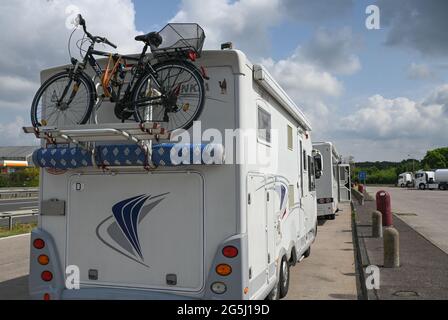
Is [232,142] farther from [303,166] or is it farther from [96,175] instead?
[303,166]

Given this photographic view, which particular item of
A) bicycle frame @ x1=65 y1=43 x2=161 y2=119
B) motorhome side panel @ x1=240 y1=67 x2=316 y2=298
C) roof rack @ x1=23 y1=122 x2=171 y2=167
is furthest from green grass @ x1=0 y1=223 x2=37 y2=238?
roof rack @ x1=23 y1=122 x2=171 y2=167

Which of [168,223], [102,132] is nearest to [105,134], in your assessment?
[102,132]

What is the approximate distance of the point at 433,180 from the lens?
58.6 metres

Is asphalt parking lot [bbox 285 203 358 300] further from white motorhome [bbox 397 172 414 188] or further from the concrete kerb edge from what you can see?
white motorhome [bbox 397 172 414 188]

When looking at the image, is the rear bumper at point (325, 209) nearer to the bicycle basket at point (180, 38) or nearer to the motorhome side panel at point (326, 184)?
the motorhome side panel at point (326, 184)

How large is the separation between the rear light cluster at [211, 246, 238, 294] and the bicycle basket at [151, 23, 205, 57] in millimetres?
1984

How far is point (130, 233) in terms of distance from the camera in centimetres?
458

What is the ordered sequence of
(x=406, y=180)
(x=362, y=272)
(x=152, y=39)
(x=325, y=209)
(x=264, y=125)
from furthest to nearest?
(x=406, y=180)
(x=325, y=209)
(x=362, y=272)
(x=264, y=125)
(x=152, y=39)

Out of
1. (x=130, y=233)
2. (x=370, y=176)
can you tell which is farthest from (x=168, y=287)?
(x=370, y=176)

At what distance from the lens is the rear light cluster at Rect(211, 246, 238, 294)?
13.8ft

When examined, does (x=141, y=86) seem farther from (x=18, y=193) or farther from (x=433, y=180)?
(x=433, y=180)

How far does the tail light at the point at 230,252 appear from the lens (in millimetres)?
4215

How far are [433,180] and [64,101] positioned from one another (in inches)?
2411

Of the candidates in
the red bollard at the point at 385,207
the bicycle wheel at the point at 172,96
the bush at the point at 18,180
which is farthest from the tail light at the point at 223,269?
the bush at the point at 18,180
